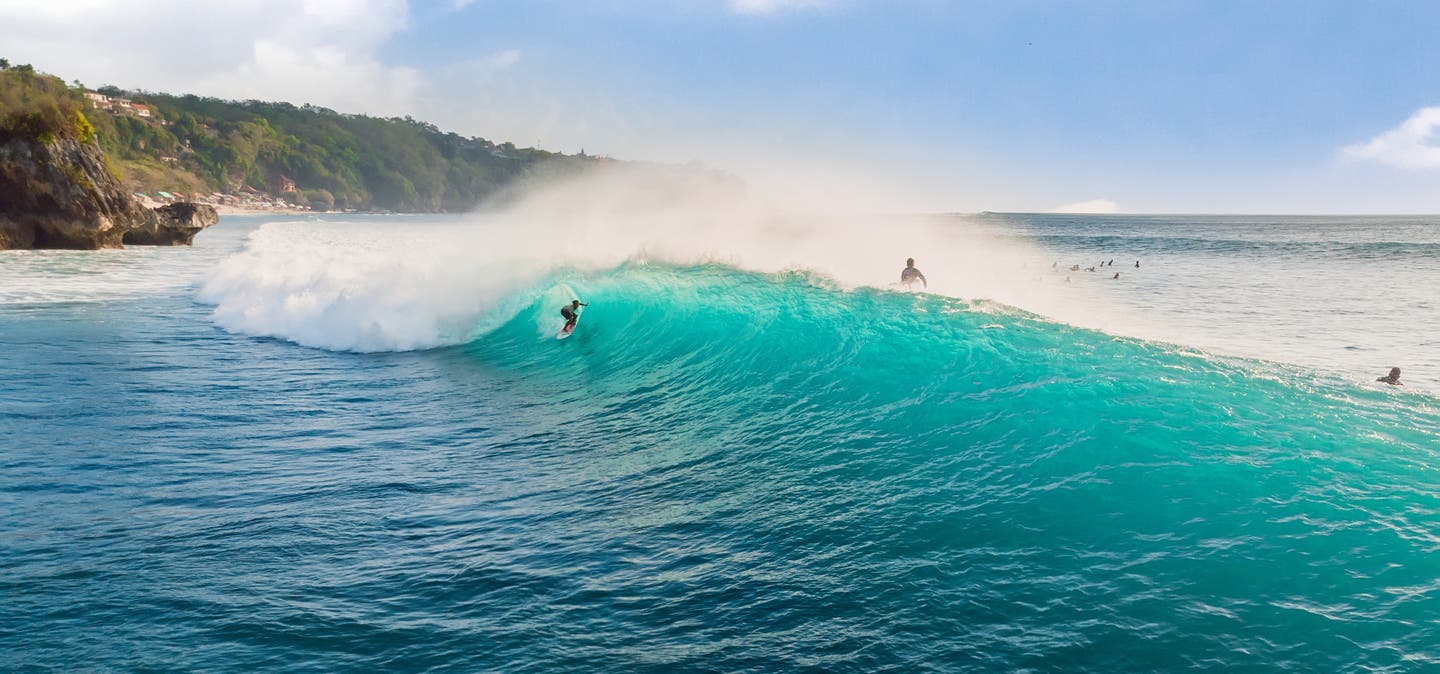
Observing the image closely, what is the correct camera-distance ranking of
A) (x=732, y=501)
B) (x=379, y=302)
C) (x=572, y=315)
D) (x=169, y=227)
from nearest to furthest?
1. (x=732, y=501)
2. (x=572, y=315)
3. (x=379, y=302)
4. (x=169, y=227)

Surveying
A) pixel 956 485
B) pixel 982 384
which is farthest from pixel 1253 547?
pixel 982 384

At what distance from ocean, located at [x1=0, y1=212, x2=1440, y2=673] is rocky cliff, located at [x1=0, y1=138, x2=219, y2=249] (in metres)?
30.3

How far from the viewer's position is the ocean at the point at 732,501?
535 cm

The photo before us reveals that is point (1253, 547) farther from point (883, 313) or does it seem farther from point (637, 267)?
point (637, 267)

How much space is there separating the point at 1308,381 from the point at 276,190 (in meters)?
176

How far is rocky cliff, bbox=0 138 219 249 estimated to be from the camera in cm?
3972

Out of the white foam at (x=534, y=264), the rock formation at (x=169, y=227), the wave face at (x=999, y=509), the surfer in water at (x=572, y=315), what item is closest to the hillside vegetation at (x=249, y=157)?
the rock formation at (x=169, y=227)

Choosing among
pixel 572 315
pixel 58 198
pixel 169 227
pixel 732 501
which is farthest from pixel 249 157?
pixel 732 501

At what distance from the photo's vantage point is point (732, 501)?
7.98 metres

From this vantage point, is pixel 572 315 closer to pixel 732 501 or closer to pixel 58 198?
pixel 732 501

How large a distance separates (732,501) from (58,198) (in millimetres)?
45516

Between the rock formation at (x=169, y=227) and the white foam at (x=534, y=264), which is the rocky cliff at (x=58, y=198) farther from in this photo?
the white foam at (x=534, y=264)

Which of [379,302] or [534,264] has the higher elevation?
[534,264]

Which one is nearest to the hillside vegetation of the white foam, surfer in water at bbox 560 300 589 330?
the white foam
